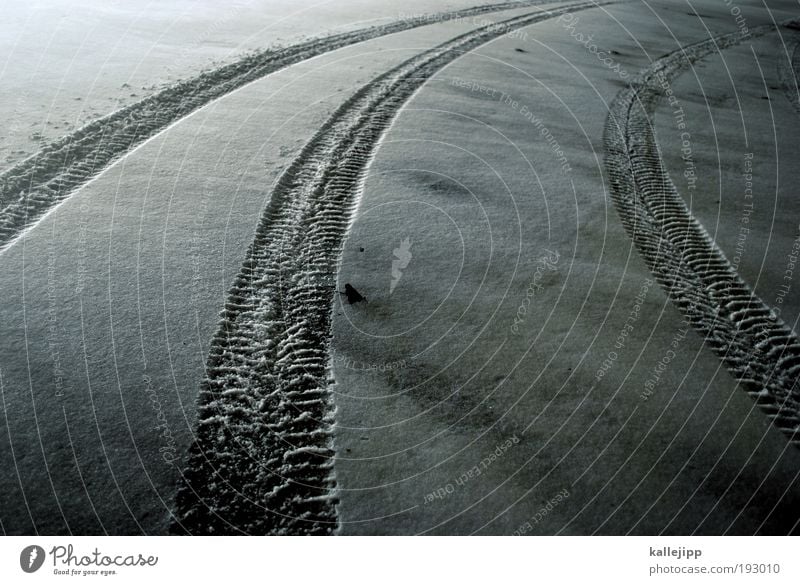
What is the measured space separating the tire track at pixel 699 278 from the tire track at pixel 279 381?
127cm

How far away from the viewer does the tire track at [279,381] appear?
167cm

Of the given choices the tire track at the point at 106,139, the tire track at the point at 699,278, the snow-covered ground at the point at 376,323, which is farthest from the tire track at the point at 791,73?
the tire track at the point at 106,139

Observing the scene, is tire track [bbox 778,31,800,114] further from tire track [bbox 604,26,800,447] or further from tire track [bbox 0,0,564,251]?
tire track [bbox 0,0,564,251]

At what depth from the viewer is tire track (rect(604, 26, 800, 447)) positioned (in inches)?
85.3

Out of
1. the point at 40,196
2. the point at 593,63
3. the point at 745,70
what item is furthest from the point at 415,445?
the point at 745,70

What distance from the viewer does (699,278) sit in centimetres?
262

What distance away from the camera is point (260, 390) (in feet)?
6.46

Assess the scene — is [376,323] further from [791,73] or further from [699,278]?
[791,73]

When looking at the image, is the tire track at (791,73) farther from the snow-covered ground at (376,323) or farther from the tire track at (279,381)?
the tire track at (279,381)

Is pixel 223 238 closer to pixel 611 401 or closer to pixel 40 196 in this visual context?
pixel 40 196

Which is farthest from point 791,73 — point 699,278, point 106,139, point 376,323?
point 106,139

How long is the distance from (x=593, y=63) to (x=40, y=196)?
12.1ft

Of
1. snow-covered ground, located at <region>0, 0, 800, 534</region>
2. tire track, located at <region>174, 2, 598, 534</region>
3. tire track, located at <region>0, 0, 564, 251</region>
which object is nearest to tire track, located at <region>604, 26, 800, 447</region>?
snow-covered ground, located at <region>0, 0, 800, 534</region>

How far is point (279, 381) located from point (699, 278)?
1.67m
